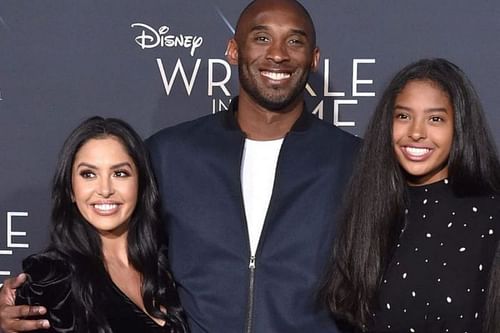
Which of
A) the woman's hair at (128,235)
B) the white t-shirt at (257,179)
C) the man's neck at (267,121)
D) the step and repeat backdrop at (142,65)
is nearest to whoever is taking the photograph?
the woman's hair at (128,235)

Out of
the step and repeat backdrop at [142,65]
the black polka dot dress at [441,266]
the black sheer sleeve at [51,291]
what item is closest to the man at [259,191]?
the black sheer sleeve at [51,291]

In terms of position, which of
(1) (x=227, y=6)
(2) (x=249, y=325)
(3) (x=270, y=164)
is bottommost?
(2) (x=249, y=325)

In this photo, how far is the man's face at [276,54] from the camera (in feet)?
7.86

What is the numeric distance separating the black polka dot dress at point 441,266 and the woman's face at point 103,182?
0.71 m

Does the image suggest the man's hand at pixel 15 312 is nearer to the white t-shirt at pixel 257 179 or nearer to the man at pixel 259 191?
the man at pixel 259 191

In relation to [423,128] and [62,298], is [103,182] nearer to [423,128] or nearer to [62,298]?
[62,298]

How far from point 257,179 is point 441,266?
1.89 feet

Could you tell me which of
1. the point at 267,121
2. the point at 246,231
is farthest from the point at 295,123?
the point at 246,231

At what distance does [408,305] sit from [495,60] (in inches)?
47.4

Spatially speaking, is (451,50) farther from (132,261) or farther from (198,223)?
(132,261)

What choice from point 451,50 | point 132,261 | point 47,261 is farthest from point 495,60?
point 47,261

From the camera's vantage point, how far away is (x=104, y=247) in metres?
2.30

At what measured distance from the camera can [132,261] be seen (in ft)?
7.58

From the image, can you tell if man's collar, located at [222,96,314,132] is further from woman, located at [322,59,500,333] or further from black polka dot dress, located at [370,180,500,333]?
black polka dot dress, located at [370,180,500,333]
